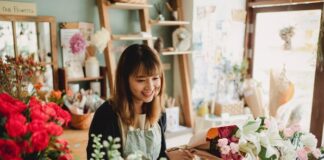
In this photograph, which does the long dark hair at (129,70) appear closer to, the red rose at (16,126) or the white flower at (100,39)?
the red rose at (16,126)

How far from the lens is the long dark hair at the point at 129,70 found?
1228 mm

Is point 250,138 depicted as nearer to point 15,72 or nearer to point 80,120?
point 15,72

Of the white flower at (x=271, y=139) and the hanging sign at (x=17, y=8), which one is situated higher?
the hanging sign at (x=17, y=8)

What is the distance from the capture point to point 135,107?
1364 millimetres

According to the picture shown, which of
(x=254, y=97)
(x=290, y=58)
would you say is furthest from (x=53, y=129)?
(x=290, y=58)

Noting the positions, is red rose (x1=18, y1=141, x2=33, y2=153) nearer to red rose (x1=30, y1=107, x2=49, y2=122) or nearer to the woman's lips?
red rose (x1=30, y1=107, x2=49, y2=122)

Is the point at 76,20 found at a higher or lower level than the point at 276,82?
higher

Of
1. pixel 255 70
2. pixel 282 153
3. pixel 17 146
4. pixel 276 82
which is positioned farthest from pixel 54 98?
pixel 255 70

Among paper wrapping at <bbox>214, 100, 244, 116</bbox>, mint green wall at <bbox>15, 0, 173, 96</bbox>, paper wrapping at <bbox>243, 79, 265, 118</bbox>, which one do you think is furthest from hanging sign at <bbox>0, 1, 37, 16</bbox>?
paper wrapping at <bbox>243, 79, 265, 118</bbox>

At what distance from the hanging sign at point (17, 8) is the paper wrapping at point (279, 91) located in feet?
7.67

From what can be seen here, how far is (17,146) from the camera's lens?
589 mm

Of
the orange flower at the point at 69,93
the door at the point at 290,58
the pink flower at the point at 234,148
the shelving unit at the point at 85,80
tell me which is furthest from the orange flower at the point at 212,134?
the door at the point at 290,58

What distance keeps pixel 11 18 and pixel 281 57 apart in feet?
Result: 8.86

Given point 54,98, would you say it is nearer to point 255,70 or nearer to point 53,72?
point 53,72
